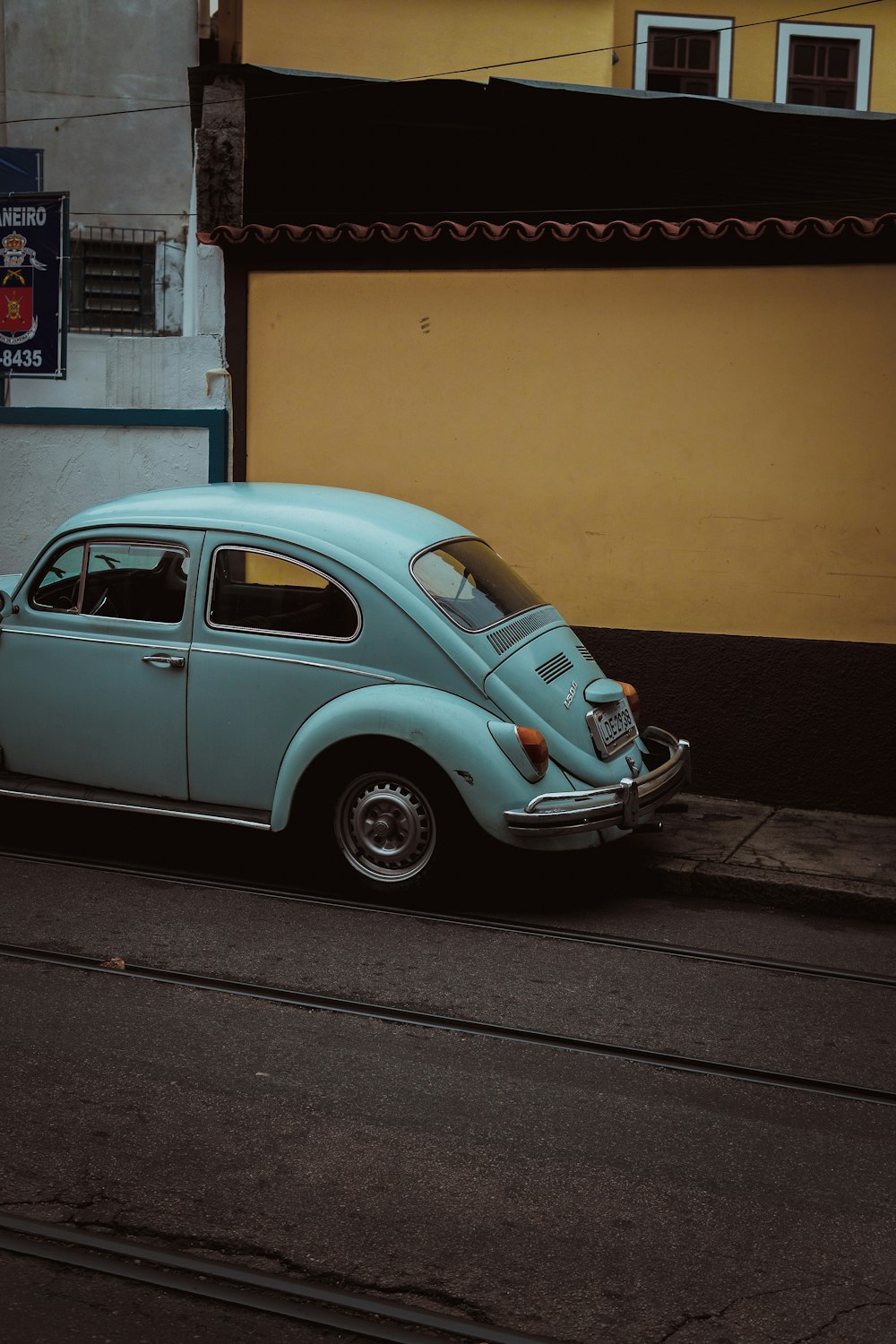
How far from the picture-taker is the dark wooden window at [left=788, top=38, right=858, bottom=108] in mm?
15953

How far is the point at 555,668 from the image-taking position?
662 centimetres

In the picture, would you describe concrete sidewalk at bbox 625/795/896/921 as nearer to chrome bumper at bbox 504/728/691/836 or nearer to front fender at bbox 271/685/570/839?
chrome bumper at bbox 504/728/691/836

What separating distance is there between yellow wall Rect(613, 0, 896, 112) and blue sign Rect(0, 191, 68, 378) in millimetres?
7955

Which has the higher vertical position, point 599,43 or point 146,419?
point 599,43

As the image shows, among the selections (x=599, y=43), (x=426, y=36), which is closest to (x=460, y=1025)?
(x=426, y=36)

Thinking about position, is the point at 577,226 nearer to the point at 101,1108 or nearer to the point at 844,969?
the point at 844,969

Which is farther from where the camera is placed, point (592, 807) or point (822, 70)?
point (822, 70)

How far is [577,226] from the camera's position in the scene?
338 inches

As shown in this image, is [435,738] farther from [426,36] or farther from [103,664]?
[426,36]

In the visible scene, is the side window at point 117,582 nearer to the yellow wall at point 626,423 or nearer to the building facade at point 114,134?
the yellow wall at point 626,423

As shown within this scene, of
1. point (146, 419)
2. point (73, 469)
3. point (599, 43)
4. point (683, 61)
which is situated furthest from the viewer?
point (683, 61)

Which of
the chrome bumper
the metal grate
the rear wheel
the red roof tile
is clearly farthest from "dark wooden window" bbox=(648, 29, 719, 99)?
the rear wheel

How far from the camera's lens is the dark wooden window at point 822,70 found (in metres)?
16.0

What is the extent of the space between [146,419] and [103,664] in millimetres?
3509
